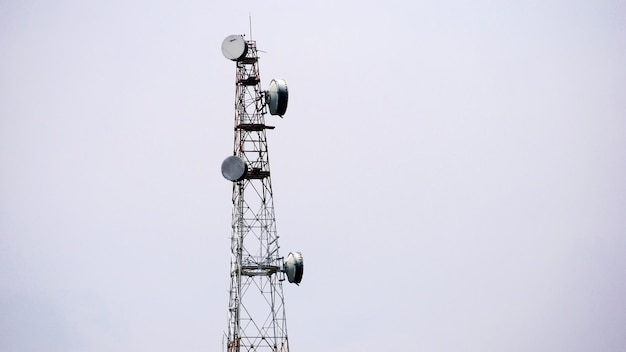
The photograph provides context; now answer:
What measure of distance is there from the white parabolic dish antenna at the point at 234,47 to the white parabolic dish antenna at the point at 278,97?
11.3 ft

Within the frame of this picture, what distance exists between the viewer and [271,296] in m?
64.9

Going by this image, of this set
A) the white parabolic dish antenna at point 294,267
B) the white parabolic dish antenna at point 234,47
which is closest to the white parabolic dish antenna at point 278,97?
the white parabolic dish antenna at point 234,47

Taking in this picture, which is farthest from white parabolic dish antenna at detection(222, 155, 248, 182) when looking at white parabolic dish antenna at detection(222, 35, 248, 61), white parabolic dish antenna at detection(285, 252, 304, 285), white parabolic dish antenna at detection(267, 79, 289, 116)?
white parabolic dish antenna at detection(222, 35, 248, 61)

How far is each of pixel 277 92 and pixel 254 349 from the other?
19011 millimetres

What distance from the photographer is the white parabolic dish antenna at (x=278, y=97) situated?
212 feet

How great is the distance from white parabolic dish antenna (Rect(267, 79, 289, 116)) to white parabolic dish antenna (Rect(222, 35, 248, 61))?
3.43m

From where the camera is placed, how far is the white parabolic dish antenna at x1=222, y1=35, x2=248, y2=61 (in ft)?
217

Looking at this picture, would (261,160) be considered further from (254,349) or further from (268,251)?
(254,349)

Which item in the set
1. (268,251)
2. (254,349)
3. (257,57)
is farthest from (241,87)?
(254,349)

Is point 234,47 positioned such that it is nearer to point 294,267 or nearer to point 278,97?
point 278,97

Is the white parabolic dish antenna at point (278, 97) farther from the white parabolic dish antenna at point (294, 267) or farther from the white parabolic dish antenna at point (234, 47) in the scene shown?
the white parabolic dish antenna at point (294, 267)

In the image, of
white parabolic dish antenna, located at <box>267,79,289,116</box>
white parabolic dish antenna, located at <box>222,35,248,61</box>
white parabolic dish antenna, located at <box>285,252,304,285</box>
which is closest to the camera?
white parabolic dish antenna, located at <box>285,252,304,285</box>

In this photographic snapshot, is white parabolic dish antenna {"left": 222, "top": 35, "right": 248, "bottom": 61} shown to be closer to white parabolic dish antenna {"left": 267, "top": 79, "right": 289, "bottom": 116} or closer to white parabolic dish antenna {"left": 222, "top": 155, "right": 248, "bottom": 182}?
white parabolic dish antenna {"left": 267, "top": 79, "right": 289, "bottom": 116}

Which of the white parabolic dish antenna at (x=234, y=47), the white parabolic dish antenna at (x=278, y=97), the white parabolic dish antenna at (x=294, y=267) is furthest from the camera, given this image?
the white parabolic dish antenna at (x=234, y=47)
